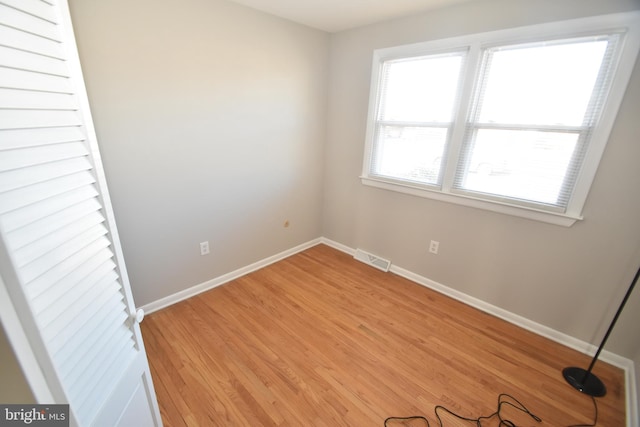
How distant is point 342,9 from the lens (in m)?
2.19

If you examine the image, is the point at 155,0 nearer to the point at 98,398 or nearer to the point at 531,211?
the point at 98,398

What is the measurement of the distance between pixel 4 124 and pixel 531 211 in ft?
8.61

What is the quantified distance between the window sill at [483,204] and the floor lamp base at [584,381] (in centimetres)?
97

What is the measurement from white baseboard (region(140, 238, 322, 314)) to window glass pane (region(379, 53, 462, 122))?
1843 mm

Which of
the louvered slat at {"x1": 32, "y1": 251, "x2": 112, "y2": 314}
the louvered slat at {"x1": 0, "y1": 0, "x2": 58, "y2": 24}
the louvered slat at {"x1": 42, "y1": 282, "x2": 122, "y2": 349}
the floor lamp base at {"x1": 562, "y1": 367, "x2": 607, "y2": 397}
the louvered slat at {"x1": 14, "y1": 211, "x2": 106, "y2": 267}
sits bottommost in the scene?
the floor lamp base at {"x1": 562, "y1": 367, "x2": 607, "y2": 397}

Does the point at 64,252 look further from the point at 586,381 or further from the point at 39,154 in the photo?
the point at 586,381

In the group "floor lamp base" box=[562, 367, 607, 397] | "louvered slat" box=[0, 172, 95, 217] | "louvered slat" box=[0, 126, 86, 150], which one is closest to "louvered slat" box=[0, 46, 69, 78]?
"louvered slat" box=[0, 126, 86, 150]

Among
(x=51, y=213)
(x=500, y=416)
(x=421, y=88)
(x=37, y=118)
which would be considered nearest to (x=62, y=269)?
(x=51, y=213)

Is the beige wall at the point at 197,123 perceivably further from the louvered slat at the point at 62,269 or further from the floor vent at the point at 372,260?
the louvered slat at the point at 62,269

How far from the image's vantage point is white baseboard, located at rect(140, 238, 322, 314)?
2.18 m

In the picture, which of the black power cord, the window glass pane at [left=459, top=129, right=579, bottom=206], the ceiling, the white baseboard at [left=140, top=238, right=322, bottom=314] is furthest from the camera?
the white baseboard at [left=140, top=238, right=322, bottom=314]

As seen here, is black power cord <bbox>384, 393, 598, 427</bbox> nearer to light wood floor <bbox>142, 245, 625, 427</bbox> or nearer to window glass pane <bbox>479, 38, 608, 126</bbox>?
light wood floor <bbox>142, 245, 625, 427</bbox>

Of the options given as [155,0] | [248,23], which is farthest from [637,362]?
[155,0]

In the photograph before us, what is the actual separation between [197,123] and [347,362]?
6.79 feet
